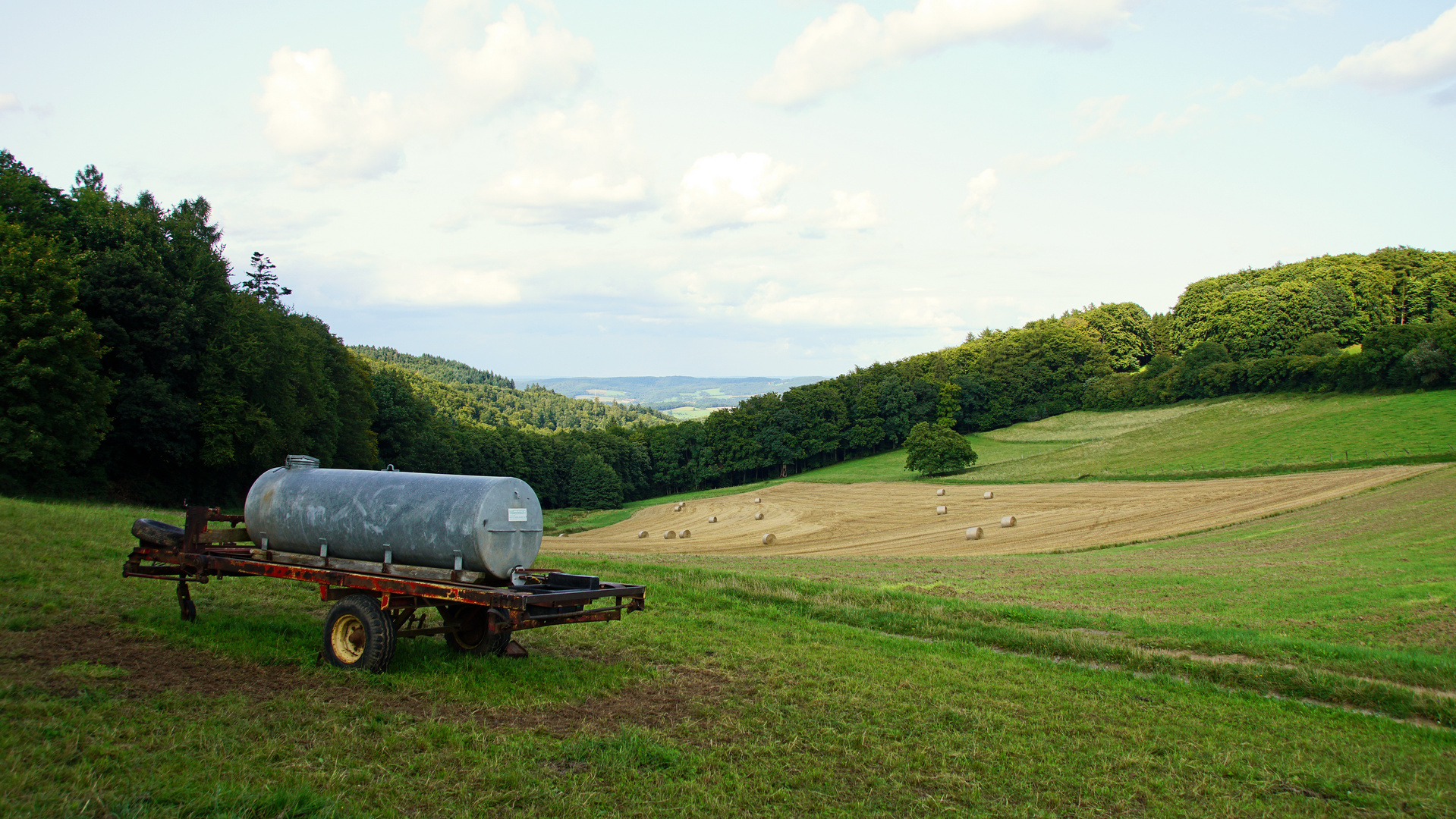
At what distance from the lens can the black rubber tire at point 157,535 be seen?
428 inches

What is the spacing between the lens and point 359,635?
371 inches

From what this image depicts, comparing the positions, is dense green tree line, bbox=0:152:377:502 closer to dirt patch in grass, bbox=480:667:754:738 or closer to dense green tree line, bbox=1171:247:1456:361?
dirt patch in grass, bbox=480:667:754:738

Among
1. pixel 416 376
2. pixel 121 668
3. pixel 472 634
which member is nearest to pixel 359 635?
pixel 472 634

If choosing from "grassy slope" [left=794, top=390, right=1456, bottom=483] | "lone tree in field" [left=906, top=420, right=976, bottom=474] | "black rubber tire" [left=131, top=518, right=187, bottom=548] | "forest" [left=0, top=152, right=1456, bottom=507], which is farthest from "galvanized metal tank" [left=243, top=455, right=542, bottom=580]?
"lone tree in field" [left=906, top=420, right=976, bottom=474]

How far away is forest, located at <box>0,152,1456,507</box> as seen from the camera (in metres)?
32.0

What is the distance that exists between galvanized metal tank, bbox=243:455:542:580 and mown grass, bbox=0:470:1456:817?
1.35m

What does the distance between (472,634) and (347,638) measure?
1613 mm

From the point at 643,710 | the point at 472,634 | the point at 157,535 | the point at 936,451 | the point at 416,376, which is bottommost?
the point at 936,451

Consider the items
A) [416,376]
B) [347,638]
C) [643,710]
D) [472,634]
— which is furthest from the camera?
[416,376]

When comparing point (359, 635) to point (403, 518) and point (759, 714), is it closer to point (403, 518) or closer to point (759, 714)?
point (403, 518)

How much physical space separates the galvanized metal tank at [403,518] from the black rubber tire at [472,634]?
1161 millimetres

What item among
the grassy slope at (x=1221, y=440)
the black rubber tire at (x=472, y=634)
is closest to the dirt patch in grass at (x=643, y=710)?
the black rubber tire at (x=472, y=634)

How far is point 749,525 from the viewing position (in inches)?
2014

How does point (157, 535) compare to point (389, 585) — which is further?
point (157, 535)
